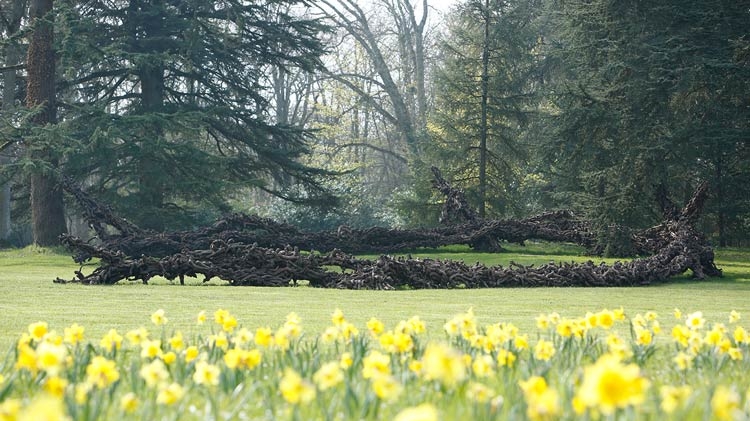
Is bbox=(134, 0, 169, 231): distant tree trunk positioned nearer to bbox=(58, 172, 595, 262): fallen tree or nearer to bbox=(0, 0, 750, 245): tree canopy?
bbox=(0, 0, 750, 245): tree canopy

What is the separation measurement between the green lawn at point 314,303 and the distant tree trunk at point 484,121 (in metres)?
15.5

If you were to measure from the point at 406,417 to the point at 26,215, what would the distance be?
105 feet

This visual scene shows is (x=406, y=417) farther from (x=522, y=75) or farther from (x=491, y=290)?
(x=522, y=75)

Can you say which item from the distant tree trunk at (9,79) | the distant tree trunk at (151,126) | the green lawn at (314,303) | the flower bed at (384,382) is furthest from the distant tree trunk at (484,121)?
the flower bed at (384,382)

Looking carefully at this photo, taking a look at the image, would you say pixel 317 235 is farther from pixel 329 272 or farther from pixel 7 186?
pixel 7 186

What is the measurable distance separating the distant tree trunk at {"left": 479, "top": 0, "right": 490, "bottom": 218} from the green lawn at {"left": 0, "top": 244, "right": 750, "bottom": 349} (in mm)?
15452

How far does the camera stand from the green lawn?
7887 mm

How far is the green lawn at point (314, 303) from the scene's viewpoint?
7.89 m

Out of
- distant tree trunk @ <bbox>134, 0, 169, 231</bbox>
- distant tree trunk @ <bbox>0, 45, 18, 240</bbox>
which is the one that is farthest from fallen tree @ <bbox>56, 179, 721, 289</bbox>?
distant tree trunk @ <bbox>0, 45, 18, 240</bbox>

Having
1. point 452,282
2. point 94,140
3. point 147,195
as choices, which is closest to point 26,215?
point 147,195

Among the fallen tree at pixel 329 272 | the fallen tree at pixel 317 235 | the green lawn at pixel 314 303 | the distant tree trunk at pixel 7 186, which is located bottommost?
the green lawn at pixel 314 303

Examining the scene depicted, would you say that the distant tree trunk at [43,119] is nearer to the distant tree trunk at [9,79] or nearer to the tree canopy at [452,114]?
the tree canopy at [452,114]

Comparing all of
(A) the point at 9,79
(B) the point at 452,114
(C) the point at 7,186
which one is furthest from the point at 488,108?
(C) the point at 7,186

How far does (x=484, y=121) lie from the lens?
102ft
